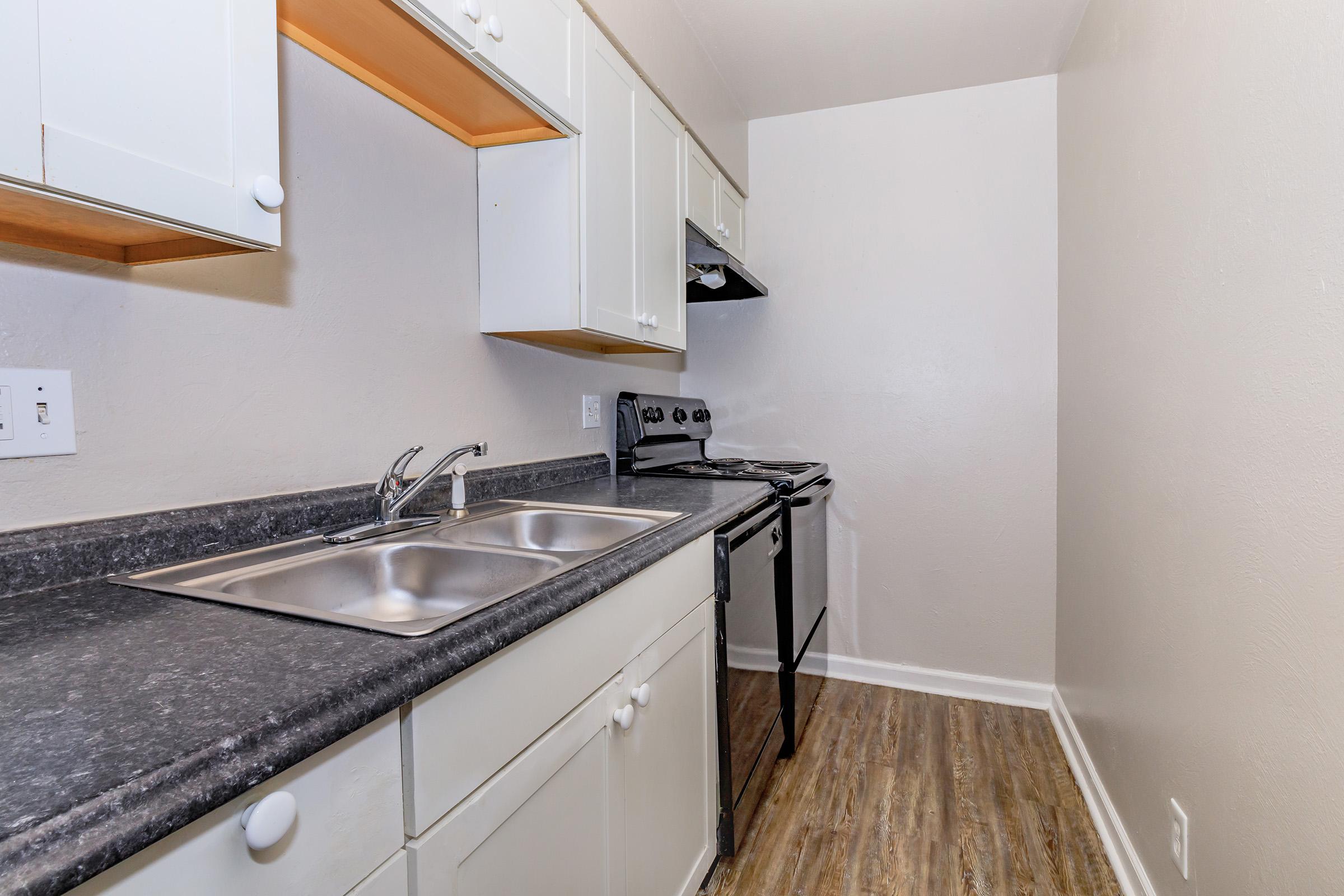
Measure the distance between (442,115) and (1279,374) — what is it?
1.64m

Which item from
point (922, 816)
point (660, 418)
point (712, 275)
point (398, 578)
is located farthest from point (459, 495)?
point (922, 816)

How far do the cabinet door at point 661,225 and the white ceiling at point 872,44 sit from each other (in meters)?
0.45

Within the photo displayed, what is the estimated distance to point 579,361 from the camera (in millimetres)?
2182

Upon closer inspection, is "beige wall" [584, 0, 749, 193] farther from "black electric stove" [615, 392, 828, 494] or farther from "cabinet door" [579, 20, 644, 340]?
"black electric stove" [615, 392, 828, 494]

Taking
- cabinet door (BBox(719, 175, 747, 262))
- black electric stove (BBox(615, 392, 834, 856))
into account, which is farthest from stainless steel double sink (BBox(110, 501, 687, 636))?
cabinet door (BBox(719, 175, 747, 262))

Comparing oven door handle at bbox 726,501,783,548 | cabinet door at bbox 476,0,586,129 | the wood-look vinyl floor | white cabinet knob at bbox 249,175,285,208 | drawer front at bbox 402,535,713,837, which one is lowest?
the wood-look vinyl floor

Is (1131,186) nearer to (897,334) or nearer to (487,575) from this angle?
(897,334)

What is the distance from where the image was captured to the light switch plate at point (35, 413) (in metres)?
0.83

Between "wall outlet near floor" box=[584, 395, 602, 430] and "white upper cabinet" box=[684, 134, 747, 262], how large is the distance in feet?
2.21

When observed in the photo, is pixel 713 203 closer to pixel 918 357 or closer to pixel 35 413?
pixel 918 357

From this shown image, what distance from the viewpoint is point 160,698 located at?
0.55m

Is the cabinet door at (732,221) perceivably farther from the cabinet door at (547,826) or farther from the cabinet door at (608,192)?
the cabinet door at (547,826)

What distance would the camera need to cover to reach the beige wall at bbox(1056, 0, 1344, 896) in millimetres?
879

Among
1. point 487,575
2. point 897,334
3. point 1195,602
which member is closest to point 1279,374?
point 1195,602
